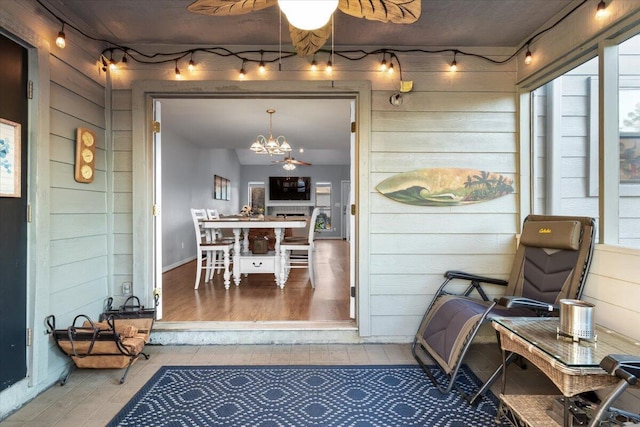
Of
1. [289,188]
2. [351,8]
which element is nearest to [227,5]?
[351,8]

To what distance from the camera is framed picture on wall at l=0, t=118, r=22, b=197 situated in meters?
1.93

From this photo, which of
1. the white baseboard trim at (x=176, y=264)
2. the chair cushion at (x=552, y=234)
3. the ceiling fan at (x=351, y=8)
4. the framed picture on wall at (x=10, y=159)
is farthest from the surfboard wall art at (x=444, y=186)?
the white baseboard trim at (x=176, y=264)

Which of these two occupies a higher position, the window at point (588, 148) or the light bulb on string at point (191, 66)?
the light bulb on string at point (191, 66)

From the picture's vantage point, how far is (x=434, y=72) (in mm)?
2896

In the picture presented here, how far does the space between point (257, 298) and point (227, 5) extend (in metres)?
3.08

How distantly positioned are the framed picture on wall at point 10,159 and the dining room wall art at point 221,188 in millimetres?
6433

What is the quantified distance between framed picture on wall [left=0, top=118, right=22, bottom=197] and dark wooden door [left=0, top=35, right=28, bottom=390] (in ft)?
0.07

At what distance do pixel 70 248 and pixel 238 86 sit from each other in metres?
1.76

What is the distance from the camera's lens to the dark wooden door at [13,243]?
194 cm

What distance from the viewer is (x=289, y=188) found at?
1178 centimetres

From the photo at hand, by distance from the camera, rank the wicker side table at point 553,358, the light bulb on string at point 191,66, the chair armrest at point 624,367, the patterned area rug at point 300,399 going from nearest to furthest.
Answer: the chair armrest at point 624,367
the wicker side table at point 553,358
the patterned area rug at point 300,399
the light bulb on string at point 191,66

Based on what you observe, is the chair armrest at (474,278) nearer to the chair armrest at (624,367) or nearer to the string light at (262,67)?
the chair armrest at (624,367)

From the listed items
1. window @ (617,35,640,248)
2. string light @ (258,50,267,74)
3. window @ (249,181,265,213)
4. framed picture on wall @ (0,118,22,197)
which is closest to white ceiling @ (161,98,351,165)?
string light @ (258,50,267,74)

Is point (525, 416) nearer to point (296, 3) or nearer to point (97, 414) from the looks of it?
point (296, 3)
